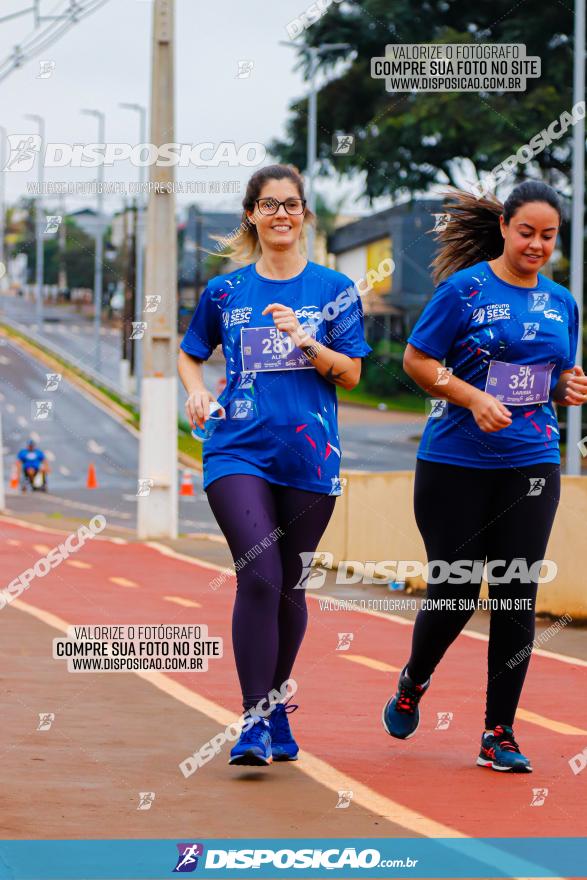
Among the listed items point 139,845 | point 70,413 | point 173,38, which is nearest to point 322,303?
point 139,845

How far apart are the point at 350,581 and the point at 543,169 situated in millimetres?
31372

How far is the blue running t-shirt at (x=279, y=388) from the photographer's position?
6.25 m

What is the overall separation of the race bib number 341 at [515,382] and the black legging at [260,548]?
69cm

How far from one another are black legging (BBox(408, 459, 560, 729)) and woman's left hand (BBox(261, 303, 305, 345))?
0.72m

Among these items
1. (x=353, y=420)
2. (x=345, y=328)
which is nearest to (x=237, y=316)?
(x=345, y=328)

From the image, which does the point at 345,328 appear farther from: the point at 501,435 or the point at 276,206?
the point at 501,435

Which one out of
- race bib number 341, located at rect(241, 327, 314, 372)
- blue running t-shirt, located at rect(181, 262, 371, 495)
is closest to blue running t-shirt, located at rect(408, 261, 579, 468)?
blue running t-shirt, located at rect(181, 262, 371, 495)

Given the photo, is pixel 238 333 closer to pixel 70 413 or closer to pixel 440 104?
pixel 440 104

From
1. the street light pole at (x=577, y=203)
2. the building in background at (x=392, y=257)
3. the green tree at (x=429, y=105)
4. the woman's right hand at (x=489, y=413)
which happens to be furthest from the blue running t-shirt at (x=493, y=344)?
the building in background at (x=392, y=257)

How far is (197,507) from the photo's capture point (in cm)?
3559

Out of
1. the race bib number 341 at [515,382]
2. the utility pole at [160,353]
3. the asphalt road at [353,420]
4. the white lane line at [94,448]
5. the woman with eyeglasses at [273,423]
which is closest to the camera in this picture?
the woman with eyeglasses at [273,423]

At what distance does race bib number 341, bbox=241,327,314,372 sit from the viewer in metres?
6.22

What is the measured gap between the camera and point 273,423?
6230mm

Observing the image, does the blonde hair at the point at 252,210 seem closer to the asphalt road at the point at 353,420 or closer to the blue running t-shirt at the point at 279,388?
the blue running t-shirt at the point at 279,388
